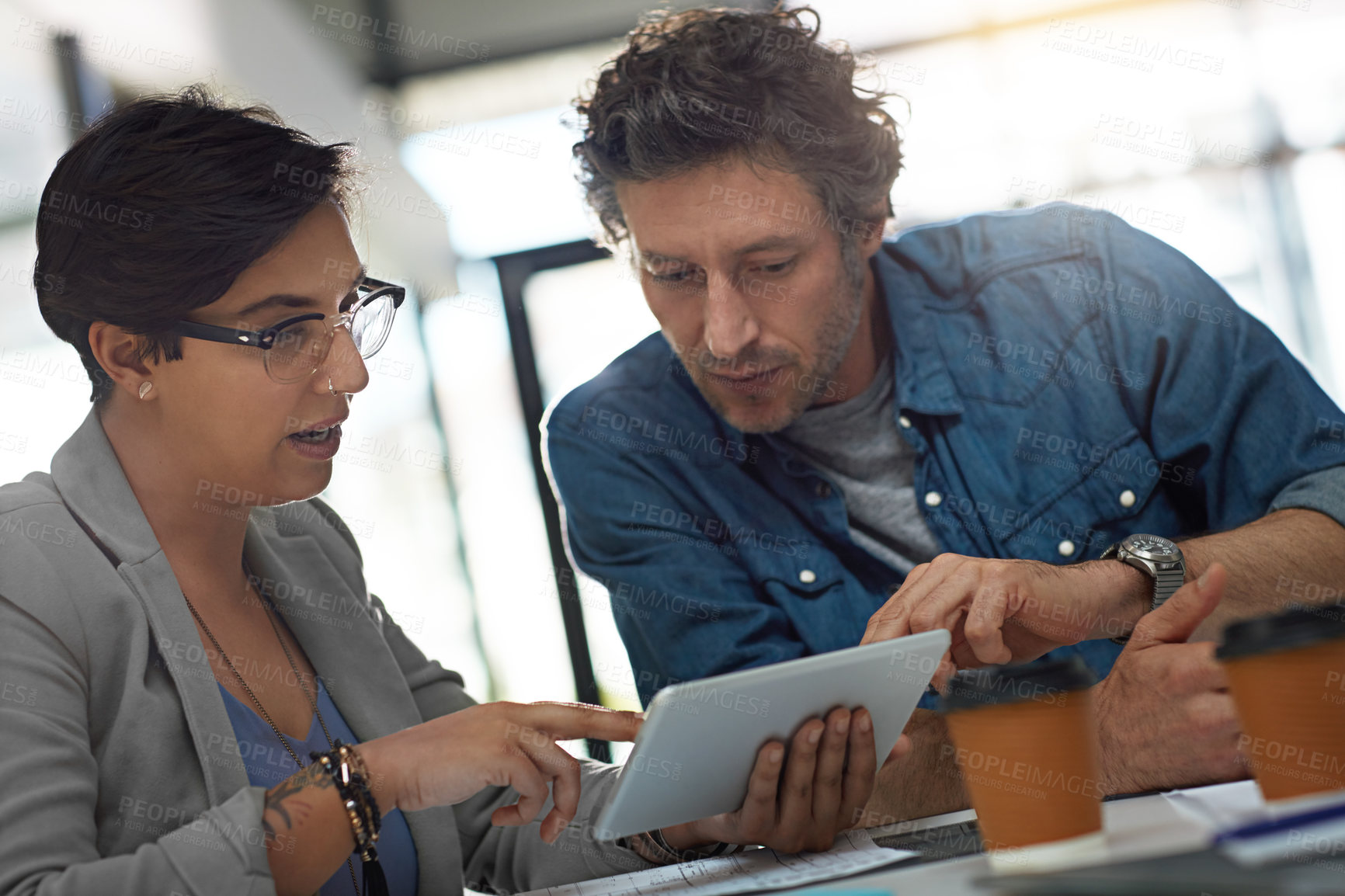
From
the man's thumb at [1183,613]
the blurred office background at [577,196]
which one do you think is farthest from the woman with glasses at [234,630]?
the blurred office background at [577,196]

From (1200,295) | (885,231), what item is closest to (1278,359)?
(1200,295)

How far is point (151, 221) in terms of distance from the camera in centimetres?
120

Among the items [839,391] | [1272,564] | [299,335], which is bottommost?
[1272,564]

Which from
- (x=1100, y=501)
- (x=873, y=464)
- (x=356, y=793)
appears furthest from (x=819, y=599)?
(x=356, y=793)

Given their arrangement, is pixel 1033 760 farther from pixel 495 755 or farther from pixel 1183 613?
pixel 495 755

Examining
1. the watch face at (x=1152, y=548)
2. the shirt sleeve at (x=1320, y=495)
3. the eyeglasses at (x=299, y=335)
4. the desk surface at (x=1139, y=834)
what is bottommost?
the desk surface at (x=1139, y=834)

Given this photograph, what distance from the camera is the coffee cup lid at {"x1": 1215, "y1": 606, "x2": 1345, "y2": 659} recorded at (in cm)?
59

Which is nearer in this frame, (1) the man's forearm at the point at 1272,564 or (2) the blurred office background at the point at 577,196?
(1) the man's forearm at the point at 1272,564

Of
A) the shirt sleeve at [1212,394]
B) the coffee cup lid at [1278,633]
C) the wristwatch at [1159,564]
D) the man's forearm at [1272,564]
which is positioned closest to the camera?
the coffee cup lid at [1278,633]

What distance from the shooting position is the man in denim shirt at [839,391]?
1.75 meters

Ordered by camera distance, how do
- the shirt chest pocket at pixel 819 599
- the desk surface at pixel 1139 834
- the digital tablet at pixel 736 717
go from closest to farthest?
the desk surface at pixel 1139 834 < the digital tablet at pixel 736 717 < the shirt chest pocket at pixel 819 599

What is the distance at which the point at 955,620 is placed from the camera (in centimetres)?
112

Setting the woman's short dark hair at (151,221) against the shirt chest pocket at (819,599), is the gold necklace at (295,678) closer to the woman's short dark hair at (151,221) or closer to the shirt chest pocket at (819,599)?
the woman's short dark hair at (151,221)

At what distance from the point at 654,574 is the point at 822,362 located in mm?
519
